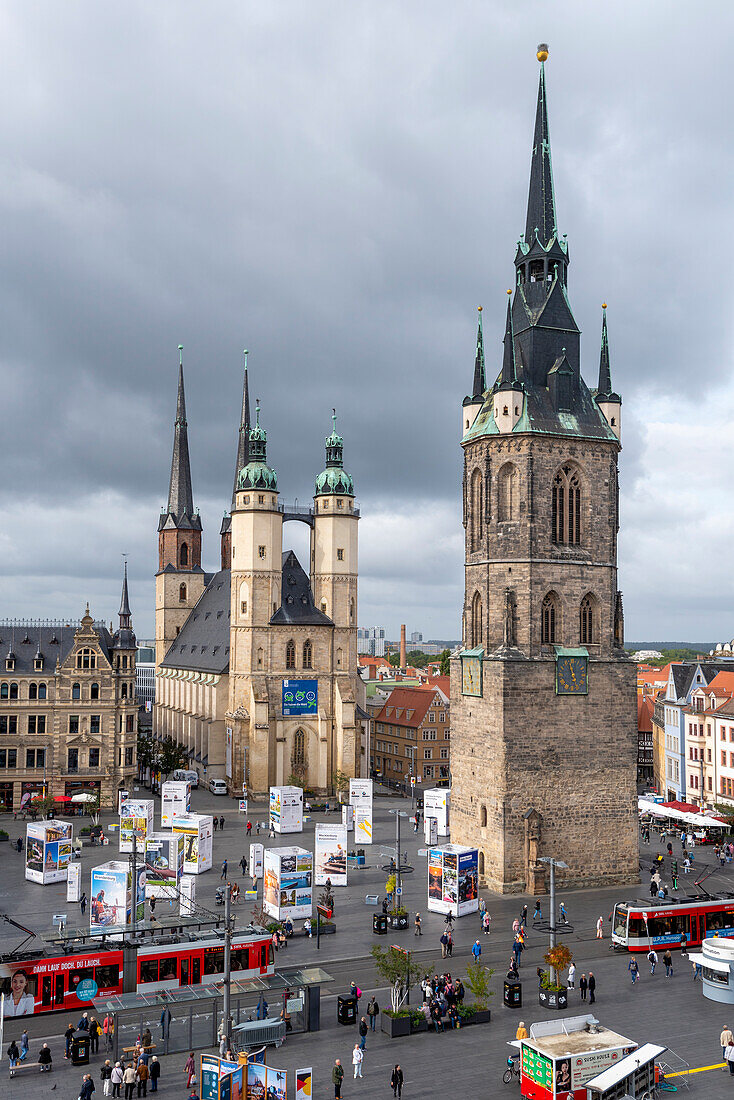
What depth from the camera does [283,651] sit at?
8269 centimetres

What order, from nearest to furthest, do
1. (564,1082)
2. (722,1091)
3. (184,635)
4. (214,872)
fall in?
1. (564,1082)
2. (722,1091)
3. (214,872)
4. (184,635)

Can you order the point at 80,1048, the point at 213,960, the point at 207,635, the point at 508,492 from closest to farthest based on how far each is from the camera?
the point at 80,1048 → the point at 213,960 → the point at 508,492 → the point at 207,635

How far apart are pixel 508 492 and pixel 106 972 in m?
29.5

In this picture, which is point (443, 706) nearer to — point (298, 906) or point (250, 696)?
point (250, 696)

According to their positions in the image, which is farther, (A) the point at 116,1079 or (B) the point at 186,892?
(B) the point at 186,892

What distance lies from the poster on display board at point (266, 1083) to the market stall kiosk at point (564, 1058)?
5957mm

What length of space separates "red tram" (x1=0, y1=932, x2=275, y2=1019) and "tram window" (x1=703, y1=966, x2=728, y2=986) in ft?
47.4

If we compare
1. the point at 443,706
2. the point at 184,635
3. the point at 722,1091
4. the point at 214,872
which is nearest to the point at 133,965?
the point at 722,1091

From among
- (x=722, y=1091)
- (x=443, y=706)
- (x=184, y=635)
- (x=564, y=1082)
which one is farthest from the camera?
(x=184, y=635)

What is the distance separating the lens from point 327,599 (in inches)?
3371

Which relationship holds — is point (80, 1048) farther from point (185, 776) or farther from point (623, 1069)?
point (185, 776)

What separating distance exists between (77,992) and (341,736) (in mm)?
53013

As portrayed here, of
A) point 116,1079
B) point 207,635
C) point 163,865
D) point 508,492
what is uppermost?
point 508,492

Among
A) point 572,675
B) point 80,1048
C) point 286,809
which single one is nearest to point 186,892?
point 80,1048
